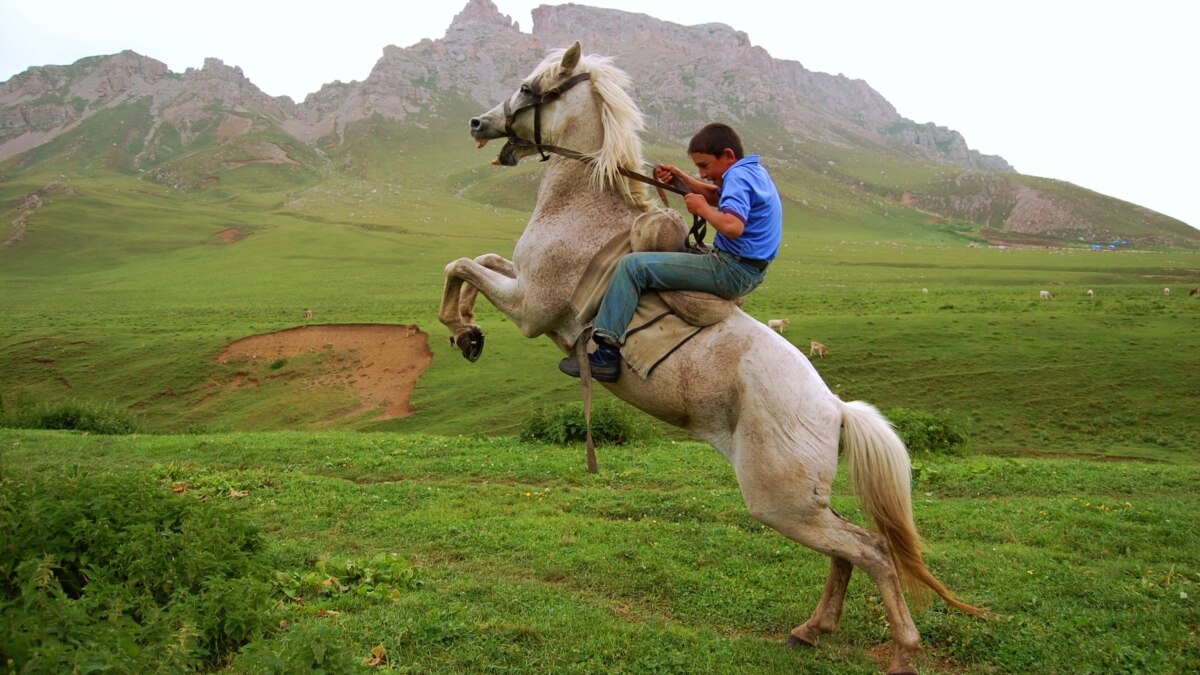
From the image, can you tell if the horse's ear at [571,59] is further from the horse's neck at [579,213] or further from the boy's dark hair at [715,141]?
the boy's dark hair at [715,141]

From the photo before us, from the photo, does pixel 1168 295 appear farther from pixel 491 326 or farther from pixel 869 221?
pixel 869 221

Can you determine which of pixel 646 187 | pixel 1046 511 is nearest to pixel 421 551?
pixel 646 187

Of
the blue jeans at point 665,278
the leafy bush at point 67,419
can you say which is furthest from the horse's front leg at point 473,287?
the leafy bush at point 67,419

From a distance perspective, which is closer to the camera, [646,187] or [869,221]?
[646,187]

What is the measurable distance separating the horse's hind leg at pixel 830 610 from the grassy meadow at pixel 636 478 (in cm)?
17

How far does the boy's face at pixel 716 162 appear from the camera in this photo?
5277 millimetres

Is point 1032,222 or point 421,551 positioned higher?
point 1032,222

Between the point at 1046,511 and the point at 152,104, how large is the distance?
752 feet

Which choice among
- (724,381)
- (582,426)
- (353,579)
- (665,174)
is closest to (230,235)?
(582,426)

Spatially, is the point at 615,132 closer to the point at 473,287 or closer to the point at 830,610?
the point at 473,287

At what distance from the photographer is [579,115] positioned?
18.8 ft

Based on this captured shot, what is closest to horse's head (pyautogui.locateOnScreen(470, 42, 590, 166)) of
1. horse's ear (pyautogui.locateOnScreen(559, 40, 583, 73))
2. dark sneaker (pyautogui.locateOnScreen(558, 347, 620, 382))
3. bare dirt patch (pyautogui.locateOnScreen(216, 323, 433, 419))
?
horse's ear (pyautogui.locateOnScreen(559, 40, 583, 73))

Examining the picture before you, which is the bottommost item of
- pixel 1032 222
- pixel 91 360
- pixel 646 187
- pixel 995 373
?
pixel 91 360

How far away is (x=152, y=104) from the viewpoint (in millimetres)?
194375
